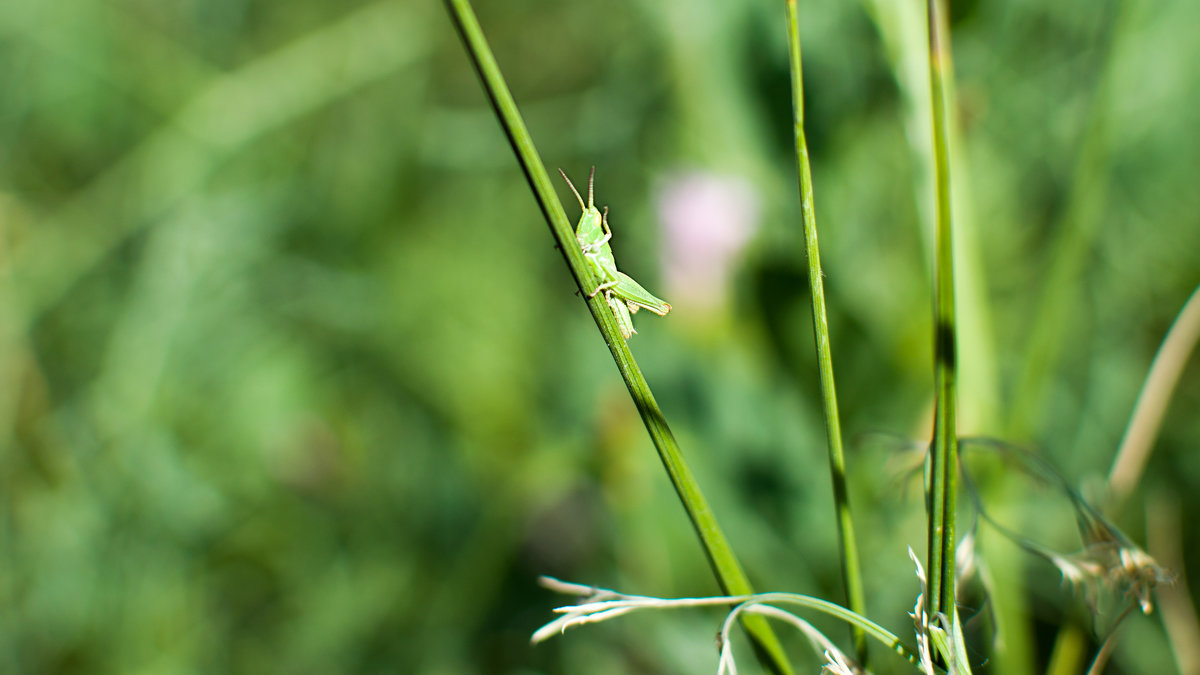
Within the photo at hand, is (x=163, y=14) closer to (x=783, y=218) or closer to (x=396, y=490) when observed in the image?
(x=396, y=490)

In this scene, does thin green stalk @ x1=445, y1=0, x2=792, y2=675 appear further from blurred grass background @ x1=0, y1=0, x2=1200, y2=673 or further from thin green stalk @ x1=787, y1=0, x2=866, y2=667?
blurred grass background @ x1=0, y1=0, x2=1200, y2=673

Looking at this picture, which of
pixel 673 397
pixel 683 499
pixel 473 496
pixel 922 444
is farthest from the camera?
pixel 473 496

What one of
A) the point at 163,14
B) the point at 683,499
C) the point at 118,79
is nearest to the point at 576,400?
the point at 683,499

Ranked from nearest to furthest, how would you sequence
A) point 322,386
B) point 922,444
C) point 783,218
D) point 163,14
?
point 922,444 < point 783,218 < point 322,386 < point 163,14

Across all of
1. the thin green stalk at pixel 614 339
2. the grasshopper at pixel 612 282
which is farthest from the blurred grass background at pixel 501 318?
the thin green stalk at pixel 614 339

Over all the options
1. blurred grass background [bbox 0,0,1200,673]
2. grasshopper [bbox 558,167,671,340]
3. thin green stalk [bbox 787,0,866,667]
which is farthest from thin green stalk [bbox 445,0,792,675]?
blurred grass background [bbox 0,0,1200,673]

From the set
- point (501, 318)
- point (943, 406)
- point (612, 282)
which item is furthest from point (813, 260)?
point (501, 318)

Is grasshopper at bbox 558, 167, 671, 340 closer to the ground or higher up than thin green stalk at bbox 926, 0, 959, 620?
higher up
